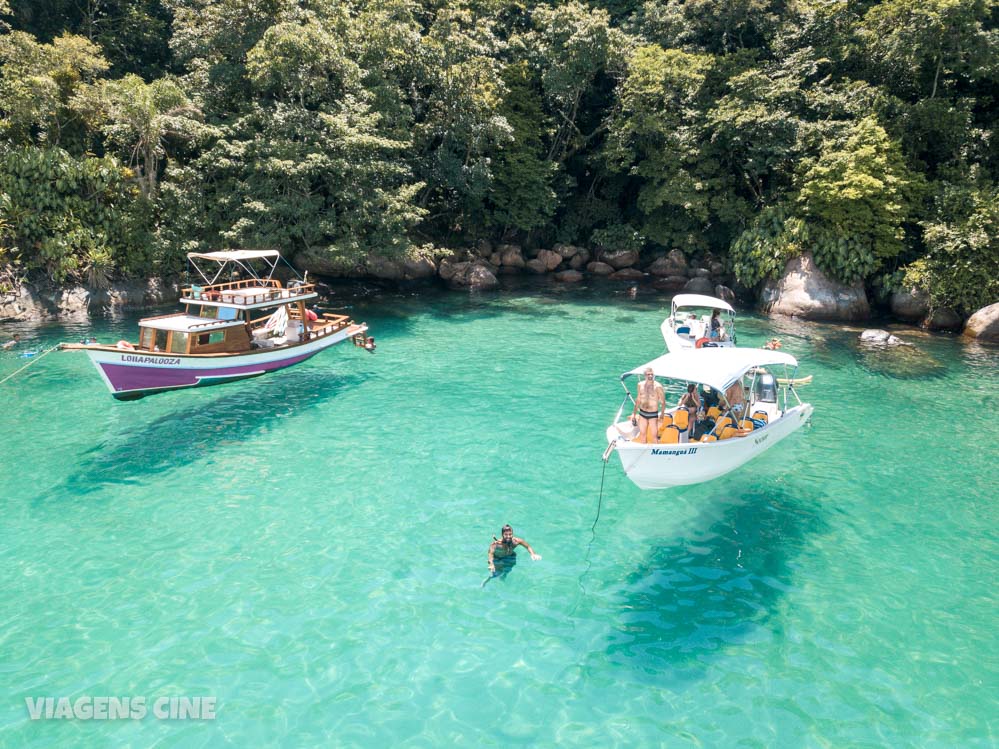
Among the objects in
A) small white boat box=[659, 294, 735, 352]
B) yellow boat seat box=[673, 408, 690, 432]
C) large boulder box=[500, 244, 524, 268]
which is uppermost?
large boulder box=[500, 244, 524, 268]

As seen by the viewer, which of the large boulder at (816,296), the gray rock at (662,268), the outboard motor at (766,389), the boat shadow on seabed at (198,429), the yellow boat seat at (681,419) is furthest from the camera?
the gray rock at (662,268)

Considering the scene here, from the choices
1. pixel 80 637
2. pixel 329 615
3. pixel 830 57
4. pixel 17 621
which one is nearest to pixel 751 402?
pixel 329 615

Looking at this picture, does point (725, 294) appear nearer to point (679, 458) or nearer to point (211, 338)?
point (679, 458)

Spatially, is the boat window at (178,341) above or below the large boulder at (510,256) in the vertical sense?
below

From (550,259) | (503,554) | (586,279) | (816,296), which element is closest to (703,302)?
(816,296)

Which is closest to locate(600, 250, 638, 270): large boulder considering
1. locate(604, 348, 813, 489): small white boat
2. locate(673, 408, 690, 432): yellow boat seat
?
locate(604, 348, 813, 489): small white boat

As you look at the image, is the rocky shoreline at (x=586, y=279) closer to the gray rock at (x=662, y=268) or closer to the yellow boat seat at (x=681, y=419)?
the gray rock at (x=662, y=268)

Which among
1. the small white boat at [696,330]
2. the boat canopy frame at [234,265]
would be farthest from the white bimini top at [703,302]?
the boat canopy frame at [234,265]

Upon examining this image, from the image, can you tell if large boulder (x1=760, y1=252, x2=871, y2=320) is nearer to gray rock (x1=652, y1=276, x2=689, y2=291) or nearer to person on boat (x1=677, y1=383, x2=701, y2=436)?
gray rock (x1=652, y1=276, x2=689, y2=291)
